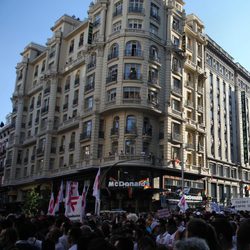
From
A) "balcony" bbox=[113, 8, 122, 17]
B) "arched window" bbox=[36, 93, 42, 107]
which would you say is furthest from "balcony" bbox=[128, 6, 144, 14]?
"arched window" bbox=[36, 93, 42, 107]

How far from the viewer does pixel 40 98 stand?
53375mm

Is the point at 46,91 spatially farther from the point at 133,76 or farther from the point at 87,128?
the point at 133,76

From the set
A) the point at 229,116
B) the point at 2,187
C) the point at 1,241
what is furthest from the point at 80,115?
the point at 1,241

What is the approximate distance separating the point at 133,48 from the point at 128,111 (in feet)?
23.9

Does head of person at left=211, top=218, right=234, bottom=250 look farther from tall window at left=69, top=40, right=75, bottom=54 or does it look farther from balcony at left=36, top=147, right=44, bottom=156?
tall window at left=69, top=40, right=75, bottom=54

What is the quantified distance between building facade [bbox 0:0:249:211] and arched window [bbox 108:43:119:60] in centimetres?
12

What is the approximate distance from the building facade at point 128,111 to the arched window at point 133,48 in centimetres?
11

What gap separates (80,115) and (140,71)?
8883 mm

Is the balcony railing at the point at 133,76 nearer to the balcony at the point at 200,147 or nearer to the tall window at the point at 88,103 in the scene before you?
the tall window at the point at 88,103

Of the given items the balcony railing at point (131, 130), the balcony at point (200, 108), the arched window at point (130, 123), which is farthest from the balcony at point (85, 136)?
the balcony at point (200, 108)

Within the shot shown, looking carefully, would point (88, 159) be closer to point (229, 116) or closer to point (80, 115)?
point (80, 115)

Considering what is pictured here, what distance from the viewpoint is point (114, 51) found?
Result: 40.5 m

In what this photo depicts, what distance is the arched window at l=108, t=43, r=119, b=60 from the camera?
39.9m

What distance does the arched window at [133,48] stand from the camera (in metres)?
39.3
